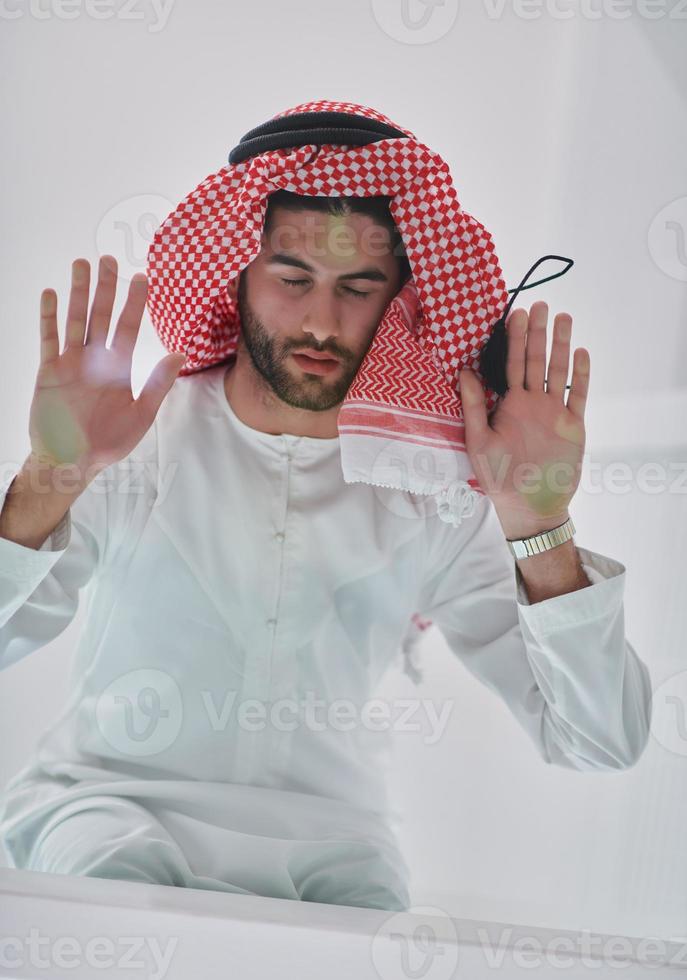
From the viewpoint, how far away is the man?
1080mm

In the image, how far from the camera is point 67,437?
100 cm

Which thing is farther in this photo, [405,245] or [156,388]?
[405,245]

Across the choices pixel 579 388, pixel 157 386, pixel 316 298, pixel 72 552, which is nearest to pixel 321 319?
pixel 316 298

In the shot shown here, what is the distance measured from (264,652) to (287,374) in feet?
1.23

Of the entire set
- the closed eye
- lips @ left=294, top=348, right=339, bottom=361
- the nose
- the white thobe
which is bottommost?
the white thobe

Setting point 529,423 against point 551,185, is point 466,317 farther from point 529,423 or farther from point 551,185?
point 551,185

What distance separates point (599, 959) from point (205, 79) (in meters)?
1.41

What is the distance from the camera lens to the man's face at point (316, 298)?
3.79ft

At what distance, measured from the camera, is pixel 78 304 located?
3.23ft

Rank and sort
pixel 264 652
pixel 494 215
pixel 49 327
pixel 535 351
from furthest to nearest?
pixel 494 215 < pixel 264 652 < pixel 535 351 < pixel 49 327

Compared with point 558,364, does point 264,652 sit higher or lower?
lower

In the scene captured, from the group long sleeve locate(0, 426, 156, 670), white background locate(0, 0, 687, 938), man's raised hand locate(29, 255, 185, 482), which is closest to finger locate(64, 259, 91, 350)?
man's raised hand locate(29, 255, 185, 482)

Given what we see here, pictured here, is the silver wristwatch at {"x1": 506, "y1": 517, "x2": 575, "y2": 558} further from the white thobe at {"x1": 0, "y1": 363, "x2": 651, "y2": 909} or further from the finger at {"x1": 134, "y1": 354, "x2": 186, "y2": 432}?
the finger at {"x1": 134, "y1": 354, "x2": 186, "y2": 432}

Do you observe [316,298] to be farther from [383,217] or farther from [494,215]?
[494,215]
